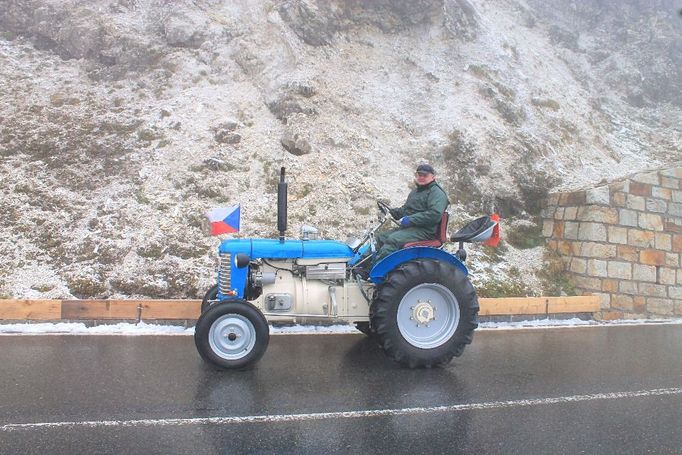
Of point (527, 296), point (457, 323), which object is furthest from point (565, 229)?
point (457, 323)

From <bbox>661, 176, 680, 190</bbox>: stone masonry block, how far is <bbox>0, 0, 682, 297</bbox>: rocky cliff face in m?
1.69

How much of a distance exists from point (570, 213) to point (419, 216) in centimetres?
550

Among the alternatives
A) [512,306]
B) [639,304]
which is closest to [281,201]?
[512,306]

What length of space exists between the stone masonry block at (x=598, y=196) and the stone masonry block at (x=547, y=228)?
0.86 metres

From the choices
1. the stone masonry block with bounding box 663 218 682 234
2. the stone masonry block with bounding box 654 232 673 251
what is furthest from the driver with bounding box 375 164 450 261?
the stone masonry block with bounding box 663 218 682 234

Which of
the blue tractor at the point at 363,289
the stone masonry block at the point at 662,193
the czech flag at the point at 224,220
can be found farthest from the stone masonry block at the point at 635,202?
the czech flag at the point at 224,220

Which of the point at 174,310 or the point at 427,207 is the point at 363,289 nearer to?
the point at 427,207

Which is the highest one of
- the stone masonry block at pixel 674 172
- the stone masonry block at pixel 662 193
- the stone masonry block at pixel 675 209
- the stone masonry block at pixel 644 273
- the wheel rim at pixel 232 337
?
the stone masonry block at pixel 674 172

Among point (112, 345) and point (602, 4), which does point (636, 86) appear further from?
point (112, 345)

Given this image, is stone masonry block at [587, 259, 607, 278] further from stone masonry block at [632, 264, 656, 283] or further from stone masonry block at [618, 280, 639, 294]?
stone masonry block at [632, 264, 656, 283]

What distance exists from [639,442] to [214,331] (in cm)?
337

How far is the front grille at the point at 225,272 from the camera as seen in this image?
5.11m

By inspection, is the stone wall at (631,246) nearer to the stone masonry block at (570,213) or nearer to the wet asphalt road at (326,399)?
the stone masonry block at (570,213)

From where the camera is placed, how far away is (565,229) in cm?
959
